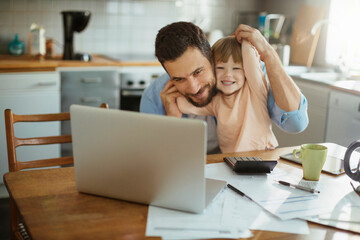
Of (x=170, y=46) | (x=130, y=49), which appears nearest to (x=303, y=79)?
(x=130, y=49)

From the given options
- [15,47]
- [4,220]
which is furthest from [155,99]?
[15,47]

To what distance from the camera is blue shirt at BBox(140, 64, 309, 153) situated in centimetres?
180

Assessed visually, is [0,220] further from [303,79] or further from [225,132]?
[303,79]

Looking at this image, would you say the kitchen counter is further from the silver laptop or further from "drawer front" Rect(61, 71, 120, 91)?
Answer: the silver laptop

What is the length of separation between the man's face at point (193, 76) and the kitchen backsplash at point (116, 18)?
2.40m

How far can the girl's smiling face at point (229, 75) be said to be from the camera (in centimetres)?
182

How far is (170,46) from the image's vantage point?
5.51 feet

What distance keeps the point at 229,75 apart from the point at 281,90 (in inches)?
8.4

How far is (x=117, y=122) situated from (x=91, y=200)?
26 cm

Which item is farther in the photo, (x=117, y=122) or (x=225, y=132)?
(x=225, y=132)

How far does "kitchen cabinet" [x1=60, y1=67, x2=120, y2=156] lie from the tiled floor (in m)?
0.65

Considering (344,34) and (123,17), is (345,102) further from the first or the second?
(123,17)

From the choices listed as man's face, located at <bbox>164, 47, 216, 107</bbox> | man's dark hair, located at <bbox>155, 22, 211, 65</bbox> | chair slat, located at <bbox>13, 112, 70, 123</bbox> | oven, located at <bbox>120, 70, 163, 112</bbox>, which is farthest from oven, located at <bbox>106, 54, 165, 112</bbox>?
man's dark hair, located at <bbox>155, 22, 211, 65</bbox>

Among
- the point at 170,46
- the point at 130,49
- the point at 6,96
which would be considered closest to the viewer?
the point at 170,46
